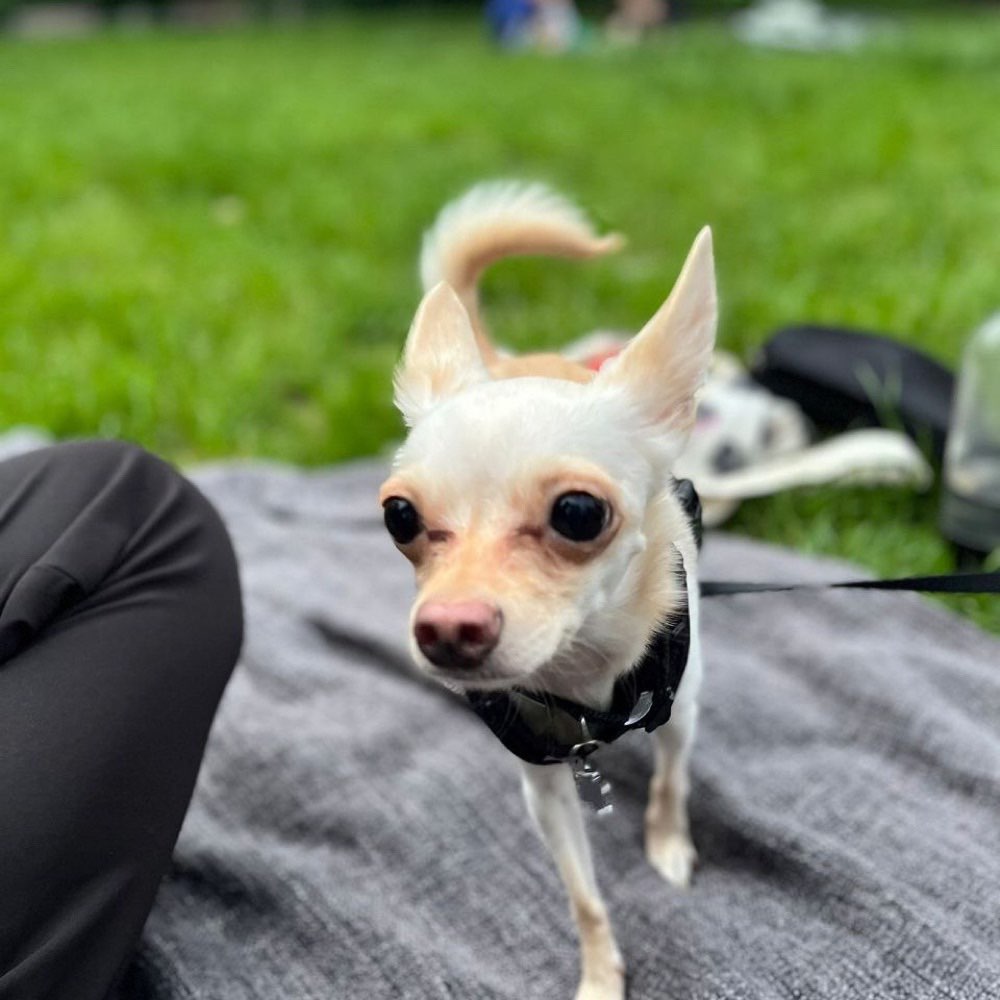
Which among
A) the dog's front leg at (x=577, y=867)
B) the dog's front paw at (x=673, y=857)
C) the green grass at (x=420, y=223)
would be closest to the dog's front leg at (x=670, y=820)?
the dog's front paw at (x=673, y=857)

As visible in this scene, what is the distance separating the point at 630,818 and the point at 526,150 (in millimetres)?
3687

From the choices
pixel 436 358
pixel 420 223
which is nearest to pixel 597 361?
pixel 436 358

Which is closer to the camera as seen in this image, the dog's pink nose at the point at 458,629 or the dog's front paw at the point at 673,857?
the dog's pink nose at the point at 458,629

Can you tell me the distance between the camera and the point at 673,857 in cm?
145

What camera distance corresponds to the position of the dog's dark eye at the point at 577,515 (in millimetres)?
871

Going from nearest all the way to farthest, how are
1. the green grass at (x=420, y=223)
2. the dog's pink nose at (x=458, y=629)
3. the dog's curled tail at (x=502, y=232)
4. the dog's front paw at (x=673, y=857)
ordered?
1. the dog's pink nose at (x=458, y=629)
2. the dog's curled tail at (x=502, y=232)
3. the dog's front paw at (x=673, y=857)
4. the green grass at (x=420, y=223)

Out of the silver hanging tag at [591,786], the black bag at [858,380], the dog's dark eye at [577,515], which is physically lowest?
the black bag at [858,380]

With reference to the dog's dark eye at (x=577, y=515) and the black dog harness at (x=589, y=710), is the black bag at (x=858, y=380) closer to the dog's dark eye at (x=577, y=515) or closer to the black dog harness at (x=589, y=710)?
the black dog harness at (x=589, y=710)

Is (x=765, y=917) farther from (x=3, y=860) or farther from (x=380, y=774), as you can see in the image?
(x=3, y=860)

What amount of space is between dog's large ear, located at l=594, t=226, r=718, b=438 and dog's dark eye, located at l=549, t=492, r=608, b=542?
0.13 meters

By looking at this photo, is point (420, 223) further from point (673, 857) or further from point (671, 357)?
point (671, 357)

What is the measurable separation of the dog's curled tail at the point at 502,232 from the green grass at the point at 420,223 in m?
0.27

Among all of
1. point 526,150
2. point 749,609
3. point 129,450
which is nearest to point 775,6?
point 526,150

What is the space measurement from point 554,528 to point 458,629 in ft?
0.40
